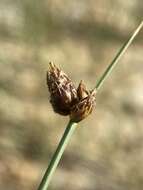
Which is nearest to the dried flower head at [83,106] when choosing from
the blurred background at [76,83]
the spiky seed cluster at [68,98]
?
the spiky seed cluster at [68,98]

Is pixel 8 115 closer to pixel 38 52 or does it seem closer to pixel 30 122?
pixel 30 122

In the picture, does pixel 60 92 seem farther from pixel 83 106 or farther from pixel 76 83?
pixel 76 83

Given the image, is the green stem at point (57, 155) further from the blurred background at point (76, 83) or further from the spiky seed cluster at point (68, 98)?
the blurred background at point (76, 83)

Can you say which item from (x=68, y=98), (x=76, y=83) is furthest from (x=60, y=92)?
(x=76, y=83)

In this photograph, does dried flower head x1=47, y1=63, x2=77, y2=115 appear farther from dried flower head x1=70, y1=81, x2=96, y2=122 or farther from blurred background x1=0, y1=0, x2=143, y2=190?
blurred background x1=0, y1=0, x2=143, y2=190

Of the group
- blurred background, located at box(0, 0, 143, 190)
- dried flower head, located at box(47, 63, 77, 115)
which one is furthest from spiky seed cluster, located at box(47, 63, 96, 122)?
blurred background, located at box(0, 0, 143, 190)

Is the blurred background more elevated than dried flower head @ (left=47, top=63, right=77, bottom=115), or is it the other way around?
dried flower head @ (left=47, top=63, right=77, bottom=115)
